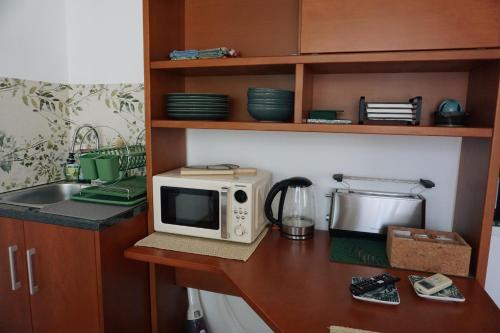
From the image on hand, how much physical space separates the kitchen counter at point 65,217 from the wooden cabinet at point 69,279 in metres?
0.02

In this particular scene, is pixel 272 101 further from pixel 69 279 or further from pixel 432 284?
pixel 69 279

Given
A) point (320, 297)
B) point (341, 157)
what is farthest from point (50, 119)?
point (320, 297)

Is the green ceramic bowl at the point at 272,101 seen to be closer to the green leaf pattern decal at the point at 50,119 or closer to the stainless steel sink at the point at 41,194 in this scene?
the green leaf pattern decal at the point at 50,119

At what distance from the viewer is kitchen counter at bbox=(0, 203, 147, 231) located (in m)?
1.29

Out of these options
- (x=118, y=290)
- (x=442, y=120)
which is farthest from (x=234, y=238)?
(x=442, y=120)

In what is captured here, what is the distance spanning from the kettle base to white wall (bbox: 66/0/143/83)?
1171 millimetres

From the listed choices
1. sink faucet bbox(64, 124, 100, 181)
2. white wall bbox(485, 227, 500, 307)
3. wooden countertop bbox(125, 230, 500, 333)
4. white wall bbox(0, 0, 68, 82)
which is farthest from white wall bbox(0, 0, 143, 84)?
white wall bbox(485, 227, 500, 307)

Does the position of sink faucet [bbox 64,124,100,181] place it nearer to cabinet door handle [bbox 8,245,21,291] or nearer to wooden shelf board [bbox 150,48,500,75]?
cabinet door handle [bbox 8,245,21,291]

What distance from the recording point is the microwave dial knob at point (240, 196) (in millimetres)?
1396

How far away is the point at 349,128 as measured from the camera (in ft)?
4.10

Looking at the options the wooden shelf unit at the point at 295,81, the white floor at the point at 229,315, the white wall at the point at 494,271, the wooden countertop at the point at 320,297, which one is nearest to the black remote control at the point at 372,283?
the wooden countertop at the point at 320,297

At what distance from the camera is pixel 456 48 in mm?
1156

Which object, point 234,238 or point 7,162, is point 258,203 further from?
point 7,162

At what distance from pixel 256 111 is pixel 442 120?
733 millimetres
